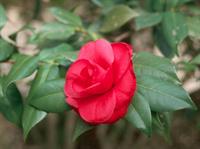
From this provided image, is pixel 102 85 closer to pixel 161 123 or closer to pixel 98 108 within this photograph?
pixel 98 108

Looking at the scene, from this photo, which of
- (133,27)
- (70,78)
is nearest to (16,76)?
(70,78)

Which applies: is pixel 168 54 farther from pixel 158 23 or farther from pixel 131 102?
pixel 131 102

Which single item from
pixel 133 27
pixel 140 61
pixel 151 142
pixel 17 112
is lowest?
pixel 151 142

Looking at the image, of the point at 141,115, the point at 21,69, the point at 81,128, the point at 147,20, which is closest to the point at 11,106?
the point at 21,69

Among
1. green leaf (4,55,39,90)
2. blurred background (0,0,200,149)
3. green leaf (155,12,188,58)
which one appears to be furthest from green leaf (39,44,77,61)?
blurred background (0,0,200,149)

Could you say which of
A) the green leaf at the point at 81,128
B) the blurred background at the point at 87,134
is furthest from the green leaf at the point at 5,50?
the blurred background at the point at 87,134

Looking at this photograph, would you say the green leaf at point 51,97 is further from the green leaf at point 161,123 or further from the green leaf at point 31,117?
the green leaf at point 161,123

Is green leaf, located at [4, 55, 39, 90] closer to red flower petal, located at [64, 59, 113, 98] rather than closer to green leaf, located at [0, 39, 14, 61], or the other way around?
green leaf, located at [0, 39, 14, 61]
